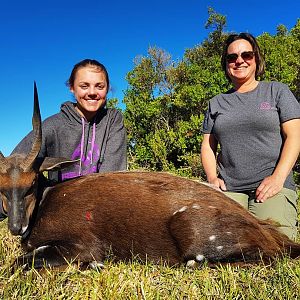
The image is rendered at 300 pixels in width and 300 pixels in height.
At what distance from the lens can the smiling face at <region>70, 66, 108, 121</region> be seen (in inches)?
195

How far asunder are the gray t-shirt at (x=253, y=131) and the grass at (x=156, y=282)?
1388mm

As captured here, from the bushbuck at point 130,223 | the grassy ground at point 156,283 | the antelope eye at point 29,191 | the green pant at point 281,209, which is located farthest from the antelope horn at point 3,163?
the green pant at point 281,209

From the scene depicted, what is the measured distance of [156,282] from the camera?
10.3ft

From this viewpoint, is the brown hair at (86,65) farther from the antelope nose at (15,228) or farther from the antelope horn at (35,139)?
the antelope nose at (15,228)

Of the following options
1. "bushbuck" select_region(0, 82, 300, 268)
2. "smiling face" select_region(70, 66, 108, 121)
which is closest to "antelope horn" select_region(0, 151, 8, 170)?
"bushbuck" select_region(0, 82, 300, 268)

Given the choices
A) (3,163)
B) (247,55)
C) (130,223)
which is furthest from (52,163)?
(247,55)

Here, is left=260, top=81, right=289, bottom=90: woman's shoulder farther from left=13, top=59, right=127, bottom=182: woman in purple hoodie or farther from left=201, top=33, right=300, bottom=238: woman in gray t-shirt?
left=13, top=59, right=127, bottom=182: woman in purple hoodie

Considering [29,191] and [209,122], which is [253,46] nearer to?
[209,122]

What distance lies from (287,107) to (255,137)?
446mm

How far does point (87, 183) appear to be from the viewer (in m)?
4.10

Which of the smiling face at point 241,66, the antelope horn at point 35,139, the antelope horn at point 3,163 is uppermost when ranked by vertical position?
the smiling face at point 241,66

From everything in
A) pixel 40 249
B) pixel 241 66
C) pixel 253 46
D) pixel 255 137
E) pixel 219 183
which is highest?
pixel 253 46

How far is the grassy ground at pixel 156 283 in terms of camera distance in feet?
9.07

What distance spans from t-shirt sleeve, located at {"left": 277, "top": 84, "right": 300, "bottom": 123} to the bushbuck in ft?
3.83
